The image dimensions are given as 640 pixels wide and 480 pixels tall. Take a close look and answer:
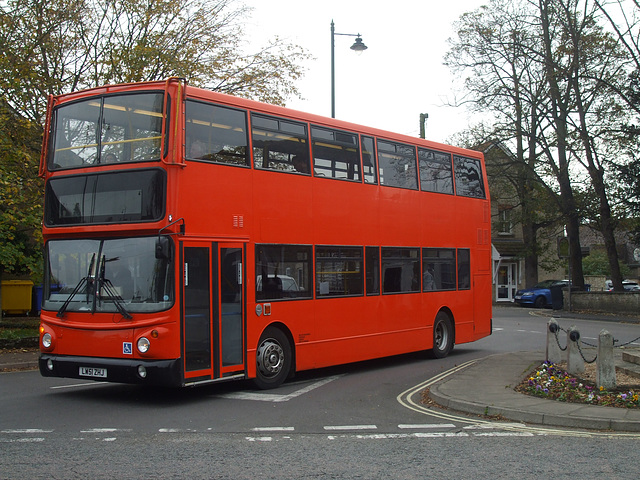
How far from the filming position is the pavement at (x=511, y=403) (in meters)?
8.77

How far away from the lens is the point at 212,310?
10523 millimetres

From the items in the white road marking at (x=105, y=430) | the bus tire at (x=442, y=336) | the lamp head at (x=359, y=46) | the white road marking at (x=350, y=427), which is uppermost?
the lamp head at (x=359, y=46)

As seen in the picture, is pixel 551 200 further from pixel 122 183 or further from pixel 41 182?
pixel 122 183

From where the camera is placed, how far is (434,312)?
15961 millimetres

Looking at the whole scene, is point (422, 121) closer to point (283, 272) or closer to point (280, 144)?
point (280, 144)

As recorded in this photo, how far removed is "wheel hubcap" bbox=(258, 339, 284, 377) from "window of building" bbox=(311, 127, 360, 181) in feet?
10.00

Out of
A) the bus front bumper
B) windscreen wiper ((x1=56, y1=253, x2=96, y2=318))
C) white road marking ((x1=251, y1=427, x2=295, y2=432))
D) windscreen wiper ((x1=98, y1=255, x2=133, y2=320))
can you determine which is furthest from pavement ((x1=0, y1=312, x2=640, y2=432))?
windscreen wiper ((x1=56, y1=253, x2=96, y2=318))

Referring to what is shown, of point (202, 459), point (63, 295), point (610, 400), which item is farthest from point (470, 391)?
point (63, 295)

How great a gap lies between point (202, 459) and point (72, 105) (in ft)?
20.4

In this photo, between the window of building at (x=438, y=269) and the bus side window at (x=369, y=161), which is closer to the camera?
the bus side window at (x=369, y=161)

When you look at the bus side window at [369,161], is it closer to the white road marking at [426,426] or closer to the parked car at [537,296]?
the white road marking at [426,426]

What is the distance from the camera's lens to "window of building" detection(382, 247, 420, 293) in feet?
47.3

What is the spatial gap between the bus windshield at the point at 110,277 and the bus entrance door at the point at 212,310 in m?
0.39

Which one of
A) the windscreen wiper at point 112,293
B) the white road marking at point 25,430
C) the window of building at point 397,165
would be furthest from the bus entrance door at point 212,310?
the window of building at point 397,165
